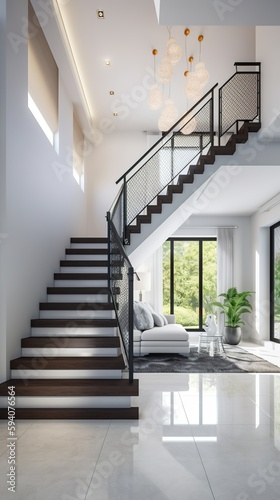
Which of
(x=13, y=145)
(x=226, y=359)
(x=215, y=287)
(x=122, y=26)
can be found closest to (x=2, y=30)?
(x=13, y=145)

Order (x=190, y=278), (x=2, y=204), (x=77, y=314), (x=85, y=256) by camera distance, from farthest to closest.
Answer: (x=190, y=278)
(x=85, y=256)
(x=77, y=314)
(x=2, y=204)

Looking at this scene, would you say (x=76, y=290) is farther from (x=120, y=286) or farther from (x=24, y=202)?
(x=24, y=202)

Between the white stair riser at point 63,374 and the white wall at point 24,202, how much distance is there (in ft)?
0.54

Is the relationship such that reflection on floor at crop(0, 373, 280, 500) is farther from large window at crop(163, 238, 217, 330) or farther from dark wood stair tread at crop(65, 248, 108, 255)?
large window at crop(163, 238, 217, 330)

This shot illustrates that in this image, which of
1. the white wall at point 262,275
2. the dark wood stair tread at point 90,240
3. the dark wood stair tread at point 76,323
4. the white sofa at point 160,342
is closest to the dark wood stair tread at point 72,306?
the dark wood stair tread at point 76,323

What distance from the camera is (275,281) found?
10219 mm

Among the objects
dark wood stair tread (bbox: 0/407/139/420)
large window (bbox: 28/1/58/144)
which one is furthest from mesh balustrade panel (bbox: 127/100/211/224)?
dark wood stair tread (bbox: 0/407/139/420)

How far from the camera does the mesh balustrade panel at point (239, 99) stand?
7.34m

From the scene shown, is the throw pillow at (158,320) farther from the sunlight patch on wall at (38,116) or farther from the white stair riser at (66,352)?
the sunlight patch on wall at (38,116)

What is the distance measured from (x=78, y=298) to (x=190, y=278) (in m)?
6.24

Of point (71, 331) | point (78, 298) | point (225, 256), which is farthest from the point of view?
point (225, 256)

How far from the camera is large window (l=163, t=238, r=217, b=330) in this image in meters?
12.0

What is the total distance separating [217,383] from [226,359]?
1.98 metres

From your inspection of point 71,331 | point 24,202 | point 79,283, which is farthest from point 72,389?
point 79,283
